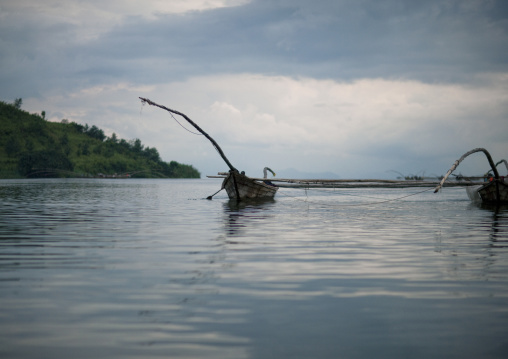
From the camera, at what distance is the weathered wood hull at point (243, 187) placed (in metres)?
29.3

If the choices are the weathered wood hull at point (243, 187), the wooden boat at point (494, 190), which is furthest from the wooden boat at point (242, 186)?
the wooden boat at point (494, 190)

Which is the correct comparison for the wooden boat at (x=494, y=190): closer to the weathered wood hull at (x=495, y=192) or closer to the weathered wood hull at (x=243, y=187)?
the weathered wood hull at (x=495, y=192)

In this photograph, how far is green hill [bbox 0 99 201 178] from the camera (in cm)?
12156

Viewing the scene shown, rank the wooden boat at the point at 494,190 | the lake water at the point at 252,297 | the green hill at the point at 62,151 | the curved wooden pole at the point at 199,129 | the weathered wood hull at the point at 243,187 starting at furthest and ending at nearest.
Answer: the green hill at the point at 62,151
the weathered wood hull at the point at 243,187
the wooden boat at the point at 494,190
the curved wooden pole at the point at 199,129
the lake water at the point at 252,297

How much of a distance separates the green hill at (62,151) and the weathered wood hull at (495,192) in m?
103

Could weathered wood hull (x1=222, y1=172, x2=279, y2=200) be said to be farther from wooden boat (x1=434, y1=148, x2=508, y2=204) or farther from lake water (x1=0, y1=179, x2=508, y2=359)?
lake water (x1=0, y1=179, x2=508, y2=359)

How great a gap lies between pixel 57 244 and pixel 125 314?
629cm

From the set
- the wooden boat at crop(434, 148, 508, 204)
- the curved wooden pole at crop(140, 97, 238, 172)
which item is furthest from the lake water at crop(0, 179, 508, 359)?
the wooden boat at crop(434, 148, 508, 204)

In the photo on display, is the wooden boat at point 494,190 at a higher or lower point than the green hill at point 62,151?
lower

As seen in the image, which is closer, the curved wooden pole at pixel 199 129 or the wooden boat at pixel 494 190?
the curved wooden pole at pixel 199 129

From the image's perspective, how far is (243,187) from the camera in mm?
29844

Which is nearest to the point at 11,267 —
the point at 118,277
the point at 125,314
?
the point at 118,277

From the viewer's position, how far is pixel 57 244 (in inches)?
430

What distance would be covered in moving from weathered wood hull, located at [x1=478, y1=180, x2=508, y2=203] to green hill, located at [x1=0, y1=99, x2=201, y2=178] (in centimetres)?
10284
